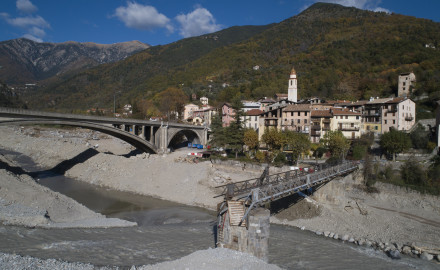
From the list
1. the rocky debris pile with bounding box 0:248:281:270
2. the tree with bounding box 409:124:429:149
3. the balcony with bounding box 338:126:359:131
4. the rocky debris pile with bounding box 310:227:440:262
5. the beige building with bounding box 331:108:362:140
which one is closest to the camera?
the rocky debris pile with bounding box 0:248:281:270

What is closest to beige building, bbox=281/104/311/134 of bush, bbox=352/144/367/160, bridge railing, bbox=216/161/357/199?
bush, bbox=352/144/367/160

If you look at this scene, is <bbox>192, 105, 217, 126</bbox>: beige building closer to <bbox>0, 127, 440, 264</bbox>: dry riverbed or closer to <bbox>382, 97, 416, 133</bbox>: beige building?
<bbox>0, 127, 440, 264</bbox>: dry riverbed

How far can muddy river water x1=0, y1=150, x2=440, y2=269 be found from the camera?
1138 cm

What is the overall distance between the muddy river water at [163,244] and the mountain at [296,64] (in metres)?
39.0

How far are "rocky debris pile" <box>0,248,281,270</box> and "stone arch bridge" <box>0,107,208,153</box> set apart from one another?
16.8 meters

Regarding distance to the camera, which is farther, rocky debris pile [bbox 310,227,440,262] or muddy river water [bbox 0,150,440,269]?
rocky debris pile [bbox 310,227,440,262]

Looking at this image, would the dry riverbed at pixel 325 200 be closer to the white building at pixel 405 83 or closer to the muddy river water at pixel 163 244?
the muddy river water at pixel 163 244

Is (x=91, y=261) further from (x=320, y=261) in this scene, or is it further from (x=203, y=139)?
(x=203, y=139)

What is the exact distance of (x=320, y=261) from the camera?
43.6 feet

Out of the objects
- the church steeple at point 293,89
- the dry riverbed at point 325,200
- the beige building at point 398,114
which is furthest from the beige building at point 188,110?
the beige building at point 398,114

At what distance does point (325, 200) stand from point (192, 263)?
53.9 ft

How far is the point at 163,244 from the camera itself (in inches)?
534

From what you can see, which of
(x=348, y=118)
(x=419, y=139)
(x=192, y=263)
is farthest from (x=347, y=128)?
(x=192, y=263)

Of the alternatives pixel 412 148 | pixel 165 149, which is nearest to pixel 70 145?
pixel 165 149
